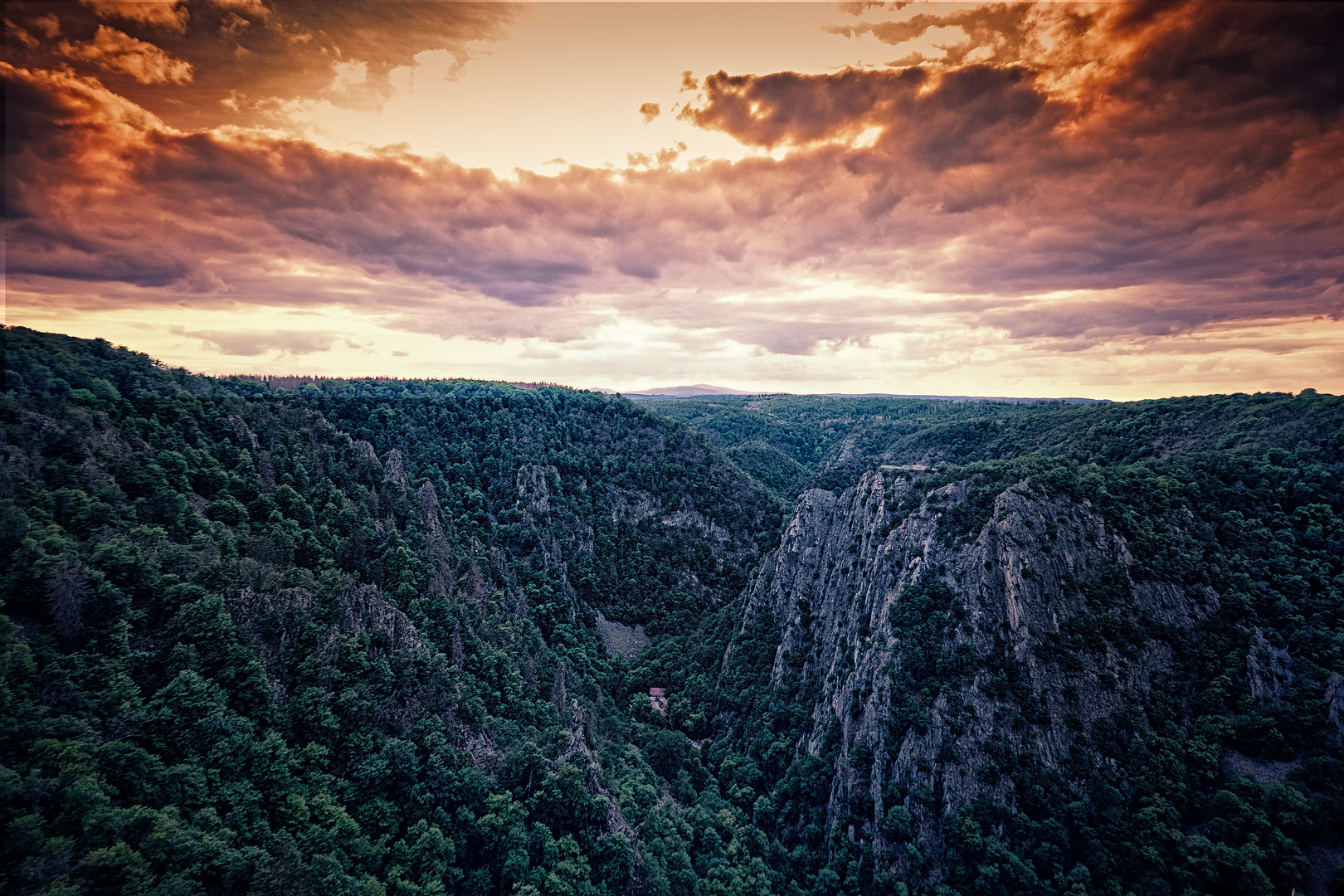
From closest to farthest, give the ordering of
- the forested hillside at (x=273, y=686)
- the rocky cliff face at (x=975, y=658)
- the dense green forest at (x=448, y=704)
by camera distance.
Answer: the forested hillside at (x=273, y=686) < the dense green forest at (x=448, y=704) < the rocky cliff face at (x=975, y=658)

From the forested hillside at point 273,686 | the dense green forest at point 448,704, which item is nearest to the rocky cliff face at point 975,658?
the dense green forest at point 448,704

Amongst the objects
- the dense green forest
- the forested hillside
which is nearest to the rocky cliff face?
the dense green forest

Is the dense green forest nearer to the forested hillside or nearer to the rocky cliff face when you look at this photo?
the forested hillside

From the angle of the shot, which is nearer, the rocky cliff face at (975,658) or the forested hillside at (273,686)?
the forested hillside at (273,686)

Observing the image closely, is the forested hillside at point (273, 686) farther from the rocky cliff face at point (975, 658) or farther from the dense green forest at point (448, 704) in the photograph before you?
the rocky cliff face at point (975, 658)

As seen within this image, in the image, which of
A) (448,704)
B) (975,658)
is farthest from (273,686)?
(975,658)

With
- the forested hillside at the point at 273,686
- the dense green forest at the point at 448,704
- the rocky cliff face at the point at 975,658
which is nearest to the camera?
the forested hillside at the point at 273,686

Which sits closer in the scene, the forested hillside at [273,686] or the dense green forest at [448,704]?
the forested hillside at [273,686]
